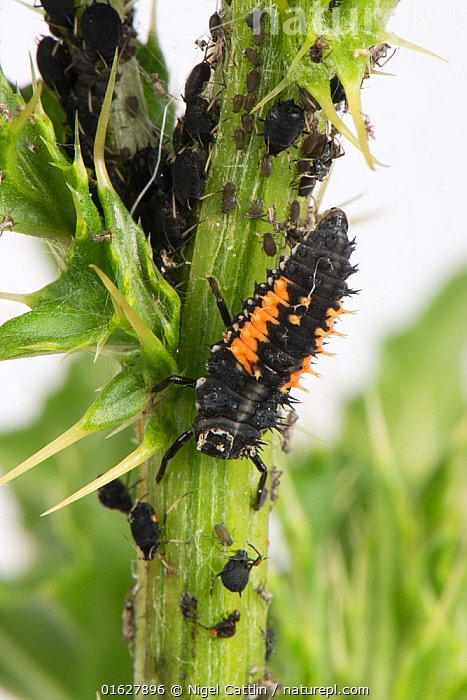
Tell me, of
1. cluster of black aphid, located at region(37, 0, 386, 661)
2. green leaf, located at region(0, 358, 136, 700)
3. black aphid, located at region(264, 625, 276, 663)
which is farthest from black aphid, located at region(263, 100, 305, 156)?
green leaf, located at region(0, 358, 136, 700)

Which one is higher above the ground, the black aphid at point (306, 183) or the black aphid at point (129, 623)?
the black aphid at point (306, 183)

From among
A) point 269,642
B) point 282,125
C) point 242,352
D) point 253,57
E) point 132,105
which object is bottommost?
point 269,642

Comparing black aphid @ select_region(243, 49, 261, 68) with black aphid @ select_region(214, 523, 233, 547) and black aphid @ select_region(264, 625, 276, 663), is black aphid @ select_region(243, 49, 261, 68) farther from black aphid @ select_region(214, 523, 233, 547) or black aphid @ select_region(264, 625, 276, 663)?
black aphid @ select_region(264, 625, 276, 663)

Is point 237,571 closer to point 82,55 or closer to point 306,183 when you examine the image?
point 306,183

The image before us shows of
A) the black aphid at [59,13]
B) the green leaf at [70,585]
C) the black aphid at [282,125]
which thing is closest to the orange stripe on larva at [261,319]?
the black aphid at [282,125]

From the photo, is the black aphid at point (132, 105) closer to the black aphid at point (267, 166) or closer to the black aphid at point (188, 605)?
the black aphid at point (267, 166)

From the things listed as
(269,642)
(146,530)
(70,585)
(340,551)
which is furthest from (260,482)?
(340,551)
